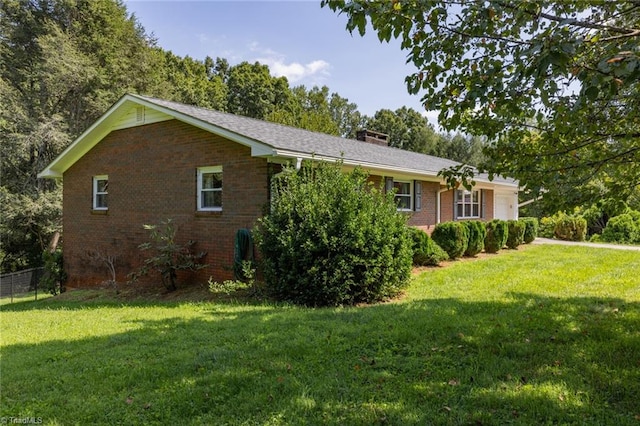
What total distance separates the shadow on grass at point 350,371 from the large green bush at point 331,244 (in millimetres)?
1701

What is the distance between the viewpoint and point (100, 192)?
13617 millimetres

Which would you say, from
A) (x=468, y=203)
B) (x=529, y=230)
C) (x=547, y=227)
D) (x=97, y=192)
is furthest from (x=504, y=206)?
(x=97, y=192)

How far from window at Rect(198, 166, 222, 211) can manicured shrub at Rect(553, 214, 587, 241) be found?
Answer: 18.5m

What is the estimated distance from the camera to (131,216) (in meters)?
12.3

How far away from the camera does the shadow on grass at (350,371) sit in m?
3.16

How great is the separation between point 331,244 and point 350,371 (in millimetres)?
3715

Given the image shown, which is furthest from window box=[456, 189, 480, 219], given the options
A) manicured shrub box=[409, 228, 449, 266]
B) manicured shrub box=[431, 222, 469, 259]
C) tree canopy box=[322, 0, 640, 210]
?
tree canopy box=[322, 0, 640, 210]

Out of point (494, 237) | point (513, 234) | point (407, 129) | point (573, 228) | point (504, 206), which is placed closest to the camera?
point (494, 237)

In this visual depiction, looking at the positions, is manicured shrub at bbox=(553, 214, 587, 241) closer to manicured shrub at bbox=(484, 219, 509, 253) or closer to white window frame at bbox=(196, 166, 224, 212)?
manicured shrub at bbox=(484, 219, 509, 253)

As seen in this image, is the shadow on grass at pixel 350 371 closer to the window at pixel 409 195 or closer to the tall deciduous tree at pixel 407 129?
the window at pixel 409 195

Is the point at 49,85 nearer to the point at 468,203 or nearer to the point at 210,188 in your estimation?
the point at 210,188

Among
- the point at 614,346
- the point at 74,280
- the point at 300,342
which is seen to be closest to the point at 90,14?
the point at 74,280

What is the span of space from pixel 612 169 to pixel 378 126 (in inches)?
1603

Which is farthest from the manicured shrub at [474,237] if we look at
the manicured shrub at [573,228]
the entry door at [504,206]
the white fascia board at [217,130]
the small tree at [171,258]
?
the manicured shrub at [573,228]
